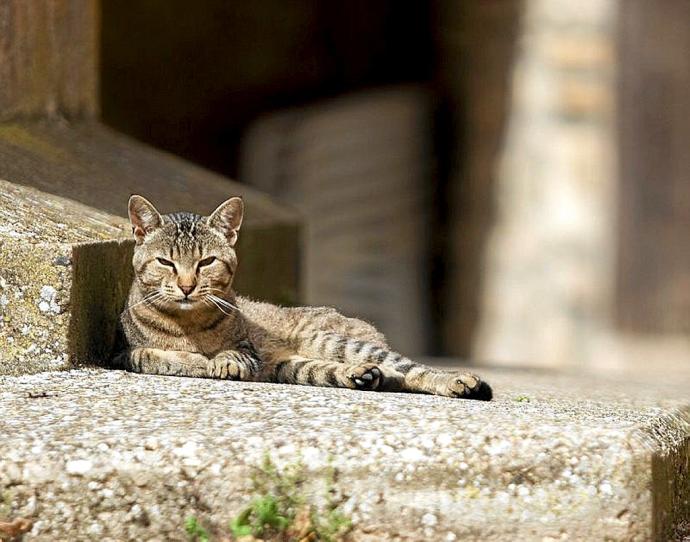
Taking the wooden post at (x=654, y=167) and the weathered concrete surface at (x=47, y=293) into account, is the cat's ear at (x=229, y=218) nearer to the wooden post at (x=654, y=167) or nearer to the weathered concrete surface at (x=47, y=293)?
the weathered concrete surface at (x=47, y=293)

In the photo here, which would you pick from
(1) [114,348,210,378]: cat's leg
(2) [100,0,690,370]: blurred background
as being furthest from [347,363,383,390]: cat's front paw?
(2) [100,0,690,370]: blurred background

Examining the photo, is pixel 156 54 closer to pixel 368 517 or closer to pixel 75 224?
pixel 75 224

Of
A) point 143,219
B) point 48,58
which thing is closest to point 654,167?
point 48,58

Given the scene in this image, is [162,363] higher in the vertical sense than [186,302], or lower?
lower

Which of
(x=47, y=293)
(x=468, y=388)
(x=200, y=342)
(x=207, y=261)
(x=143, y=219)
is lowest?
(x=468, y=388)

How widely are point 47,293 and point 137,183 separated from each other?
1424 mm

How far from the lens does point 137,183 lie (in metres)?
5.33

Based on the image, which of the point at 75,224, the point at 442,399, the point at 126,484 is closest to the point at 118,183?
the point at 75,224

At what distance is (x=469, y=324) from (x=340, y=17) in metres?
2.21

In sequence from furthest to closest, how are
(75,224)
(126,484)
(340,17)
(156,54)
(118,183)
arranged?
(340,17) → (156,54) → (118,183) → (75,224) → (126,484)

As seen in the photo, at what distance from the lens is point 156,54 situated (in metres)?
8.35

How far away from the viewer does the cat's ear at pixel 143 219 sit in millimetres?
4219

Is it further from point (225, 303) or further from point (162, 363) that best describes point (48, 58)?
point (162, 363)

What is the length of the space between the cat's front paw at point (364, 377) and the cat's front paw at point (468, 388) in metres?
0.21
